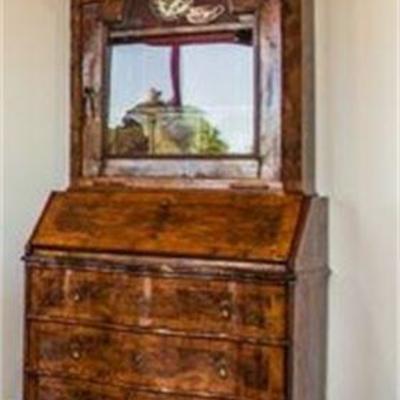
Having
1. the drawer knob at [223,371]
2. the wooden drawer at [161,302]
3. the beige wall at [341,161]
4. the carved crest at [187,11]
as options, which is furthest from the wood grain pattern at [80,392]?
the carved crest at [187,11]

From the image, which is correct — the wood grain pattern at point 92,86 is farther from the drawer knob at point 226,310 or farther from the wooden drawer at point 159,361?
the drawer knob at point 226,310

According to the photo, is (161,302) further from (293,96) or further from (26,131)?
(26,131)

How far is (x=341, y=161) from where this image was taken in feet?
9.23

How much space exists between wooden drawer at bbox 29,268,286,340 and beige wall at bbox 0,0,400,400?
36 cm

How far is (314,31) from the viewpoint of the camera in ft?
9.32

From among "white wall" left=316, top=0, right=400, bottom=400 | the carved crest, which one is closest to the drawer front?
"white wall" left=316, top=0, right=400, bottom=400

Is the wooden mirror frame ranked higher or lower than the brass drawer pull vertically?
higher

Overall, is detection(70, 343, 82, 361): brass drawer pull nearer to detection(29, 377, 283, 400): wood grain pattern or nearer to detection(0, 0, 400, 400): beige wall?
detection(29, 377, 283, 400): wood grain pattern

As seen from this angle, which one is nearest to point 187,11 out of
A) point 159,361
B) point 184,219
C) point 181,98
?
point 181,98

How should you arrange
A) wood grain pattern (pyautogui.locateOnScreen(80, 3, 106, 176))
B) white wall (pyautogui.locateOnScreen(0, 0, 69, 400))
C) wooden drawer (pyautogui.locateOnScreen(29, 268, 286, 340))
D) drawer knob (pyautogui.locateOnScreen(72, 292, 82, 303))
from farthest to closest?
1. white wall (pyautogui.locateOnScreen(0, 0, 69, 400))
2. wood grain pattern (pyautogui.locateOnScreen(80, 3, 106, 176))
3. drawer knob (pyautogui.locateOnScreen(72, 292, 82, 303))
4. wooden drawer (pyautogui.locateOnScreen(29, 268, 286, 340))

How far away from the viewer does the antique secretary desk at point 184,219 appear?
2.57m

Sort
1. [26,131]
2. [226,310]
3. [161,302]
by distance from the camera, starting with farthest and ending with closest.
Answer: [26,131], [161,302], [226,310]

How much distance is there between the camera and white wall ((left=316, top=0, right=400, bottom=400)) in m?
2.58

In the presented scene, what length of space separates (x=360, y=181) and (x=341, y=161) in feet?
0.38
